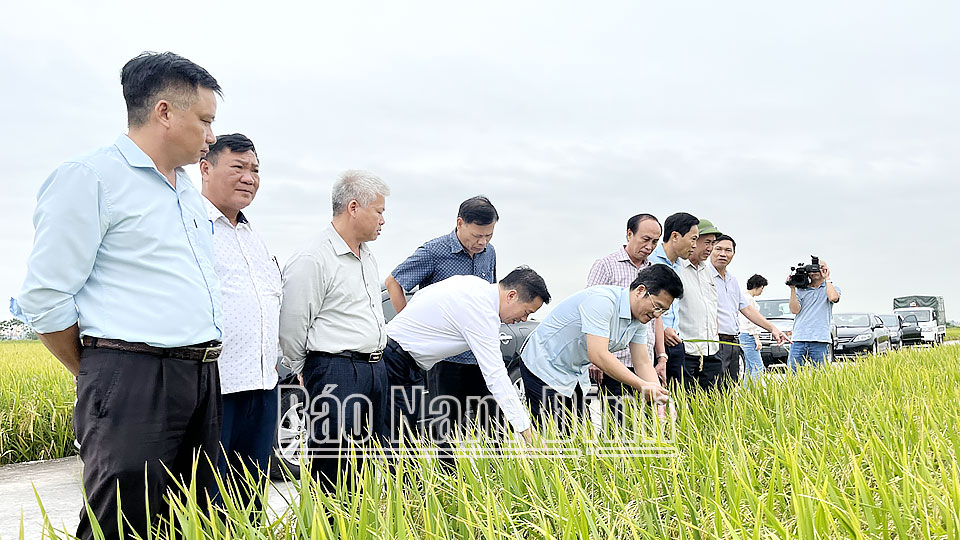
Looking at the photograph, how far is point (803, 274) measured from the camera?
323 inches

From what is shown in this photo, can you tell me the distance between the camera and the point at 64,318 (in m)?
2.10

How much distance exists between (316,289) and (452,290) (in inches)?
28.6

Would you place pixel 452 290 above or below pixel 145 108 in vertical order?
below

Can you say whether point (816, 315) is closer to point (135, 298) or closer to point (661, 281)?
point (661, 281)

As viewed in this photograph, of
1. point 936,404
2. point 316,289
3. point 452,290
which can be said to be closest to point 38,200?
point 316,289

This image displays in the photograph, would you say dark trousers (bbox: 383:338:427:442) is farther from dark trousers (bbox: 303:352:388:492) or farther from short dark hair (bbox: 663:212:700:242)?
short dark hair (bbox: 663:212:700:242)

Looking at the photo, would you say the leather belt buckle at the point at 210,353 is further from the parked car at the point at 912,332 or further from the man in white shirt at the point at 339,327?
the parked car at the point at 912,332

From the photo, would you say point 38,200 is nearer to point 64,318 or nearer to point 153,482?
point 64,318

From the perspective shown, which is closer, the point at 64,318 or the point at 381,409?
the point at 64,318

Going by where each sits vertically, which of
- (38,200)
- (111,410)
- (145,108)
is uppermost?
(145,108)

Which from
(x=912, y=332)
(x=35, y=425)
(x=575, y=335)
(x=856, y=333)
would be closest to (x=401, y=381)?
(x=575, y=335)

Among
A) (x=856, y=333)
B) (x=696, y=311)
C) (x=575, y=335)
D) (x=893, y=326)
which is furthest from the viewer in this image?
A: (x=893, y=326)

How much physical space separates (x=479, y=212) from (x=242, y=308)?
1842 mm

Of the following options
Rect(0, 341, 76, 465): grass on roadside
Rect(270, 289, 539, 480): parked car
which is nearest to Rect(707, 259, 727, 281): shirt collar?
Rect(270, 289, 539, 480): parked car
